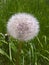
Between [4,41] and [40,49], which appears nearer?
Result: [4,41]

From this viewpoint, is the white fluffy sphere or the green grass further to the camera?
the green grass

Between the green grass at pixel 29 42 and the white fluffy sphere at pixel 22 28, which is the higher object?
the white fluffy sphere at pixel 22 28

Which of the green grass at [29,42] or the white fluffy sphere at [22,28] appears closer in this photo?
the white fluffy sphere at [22,28]

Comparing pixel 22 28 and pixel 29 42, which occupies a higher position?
pixel 22 28

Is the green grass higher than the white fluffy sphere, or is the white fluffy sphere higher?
the white fluffy sphere

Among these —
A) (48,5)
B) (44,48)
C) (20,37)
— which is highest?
(20,37)

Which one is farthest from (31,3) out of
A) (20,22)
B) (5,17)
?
(20,22)

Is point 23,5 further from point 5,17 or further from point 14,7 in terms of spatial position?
point 5,17

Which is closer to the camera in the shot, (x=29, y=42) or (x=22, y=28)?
(x=22, y=28)
